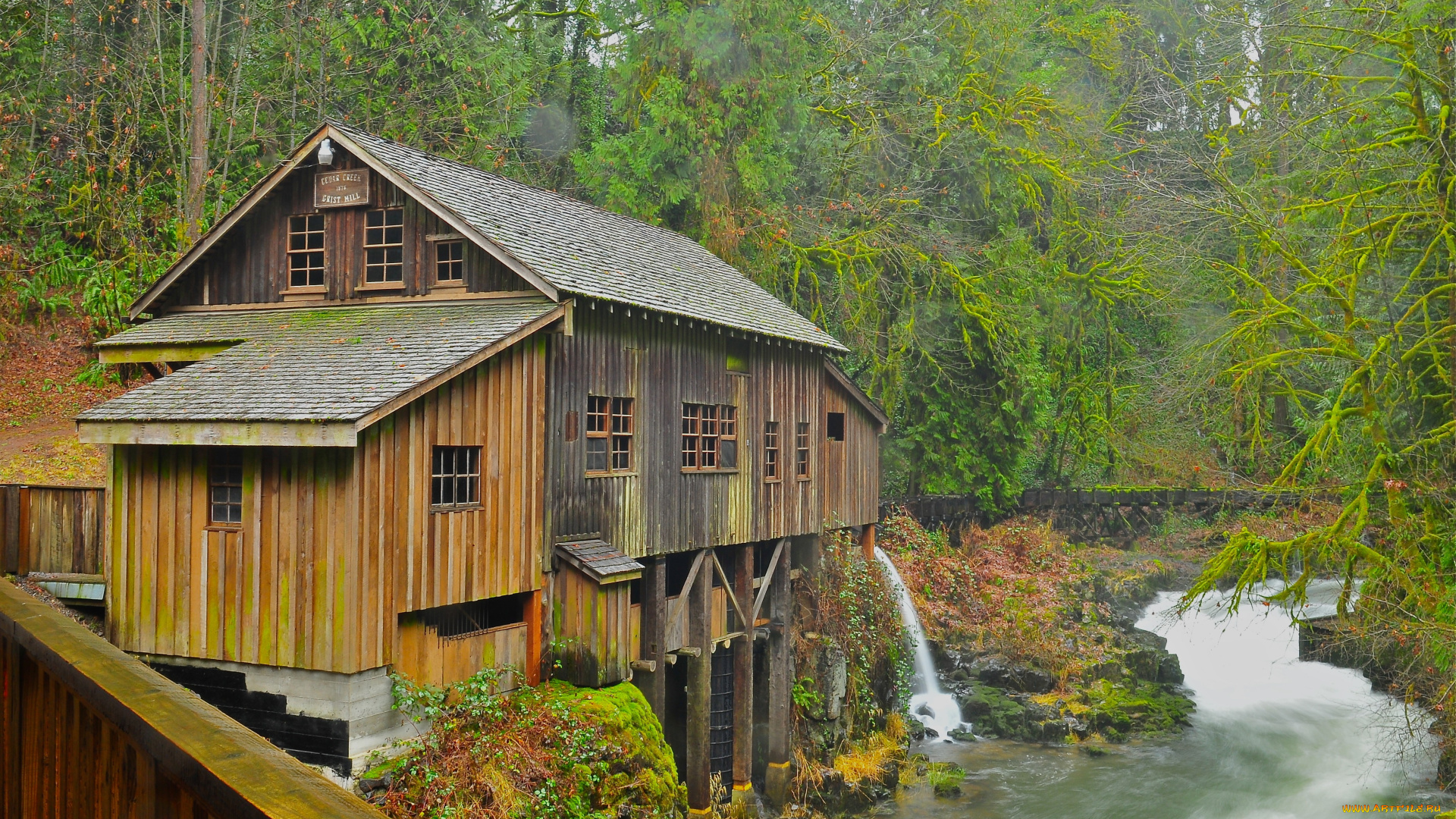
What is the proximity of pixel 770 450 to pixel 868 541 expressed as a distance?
5.23 m

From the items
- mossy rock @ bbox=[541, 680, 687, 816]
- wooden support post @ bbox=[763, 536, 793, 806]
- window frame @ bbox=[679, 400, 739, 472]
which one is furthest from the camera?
wooden support post @ bbox=[763, 536, 793, 806]

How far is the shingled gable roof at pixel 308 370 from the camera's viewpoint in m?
10.2

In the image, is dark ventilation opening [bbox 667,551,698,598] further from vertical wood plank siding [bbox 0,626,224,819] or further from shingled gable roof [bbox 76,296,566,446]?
vertical wood plank siding [bbox 0,626,224,819]

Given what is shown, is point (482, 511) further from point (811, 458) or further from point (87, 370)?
point (87, 370)

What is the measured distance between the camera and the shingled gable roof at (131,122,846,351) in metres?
13.1

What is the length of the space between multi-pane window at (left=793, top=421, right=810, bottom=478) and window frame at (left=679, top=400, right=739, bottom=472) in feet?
7.66

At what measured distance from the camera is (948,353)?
2925 centimetres

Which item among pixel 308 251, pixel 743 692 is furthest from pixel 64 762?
pixel 743 692

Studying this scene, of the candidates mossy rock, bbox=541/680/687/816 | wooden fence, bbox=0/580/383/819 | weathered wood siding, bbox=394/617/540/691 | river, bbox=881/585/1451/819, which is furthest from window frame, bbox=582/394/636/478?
wooden fence, bbox=0/580/383/819

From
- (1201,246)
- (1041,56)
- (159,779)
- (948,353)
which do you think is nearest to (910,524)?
(948,353)

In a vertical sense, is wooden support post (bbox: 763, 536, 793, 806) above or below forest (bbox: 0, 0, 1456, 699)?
below

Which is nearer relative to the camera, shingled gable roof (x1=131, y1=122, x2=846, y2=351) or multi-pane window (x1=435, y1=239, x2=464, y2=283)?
shingled gable roof (x1=131, y1=122, x2=846, y2=351)

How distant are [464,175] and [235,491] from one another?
608 cm

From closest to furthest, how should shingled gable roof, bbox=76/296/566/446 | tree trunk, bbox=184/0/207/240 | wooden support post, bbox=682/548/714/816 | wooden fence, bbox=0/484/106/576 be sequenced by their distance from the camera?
shingled gable roof, bbox=76/296/566/446, wooden fence, bbox=0/484/106/576, wooden support post, bbox=682/548/714/816, tree trunk, bbox=184/0/207/240
